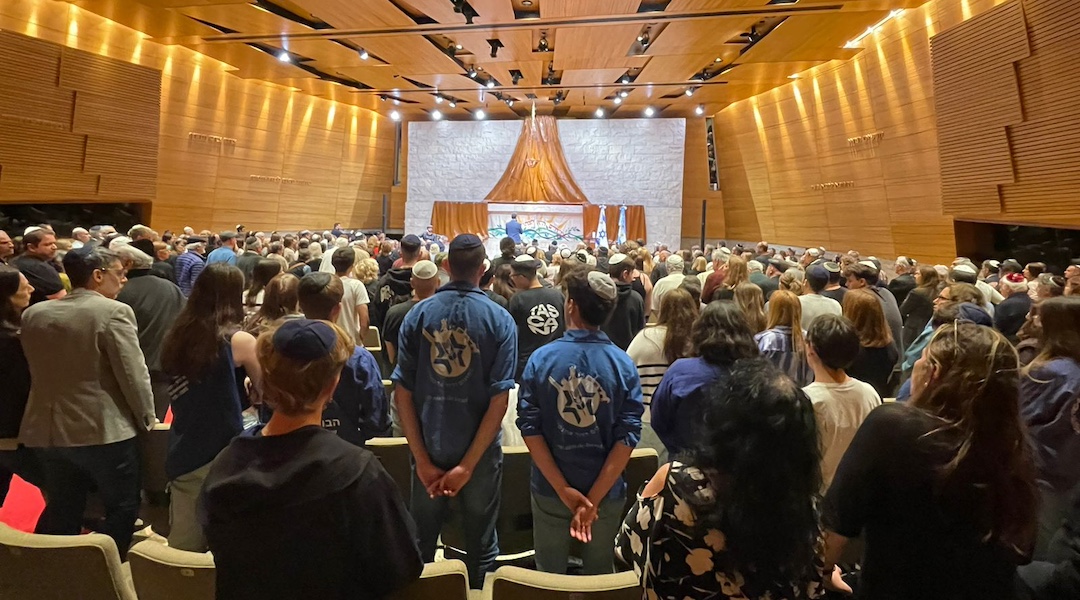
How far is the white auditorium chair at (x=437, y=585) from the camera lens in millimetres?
1522

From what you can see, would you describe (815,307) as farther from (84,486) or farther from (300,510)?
(84,486)

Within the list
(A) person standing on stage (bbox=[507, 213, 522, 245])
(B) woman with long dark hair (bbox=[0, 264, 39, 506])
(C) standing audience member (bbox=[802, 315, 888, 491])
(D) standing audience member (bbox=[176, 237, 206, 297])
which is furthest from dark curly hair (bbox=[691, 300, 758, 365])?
(A) person standing on stage (bbox=[507, 213, 522, 245])

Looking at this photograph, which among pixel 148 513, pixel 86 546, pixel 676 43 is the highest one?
pixel 676 43

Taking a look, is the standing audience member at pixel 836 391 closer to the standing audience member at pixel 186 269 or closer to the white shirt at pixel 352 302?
the white shirt at pixel 352 302

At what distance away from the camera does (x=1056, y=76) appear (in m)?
6.29

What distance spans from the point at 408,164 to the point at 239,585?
18504 millimetres

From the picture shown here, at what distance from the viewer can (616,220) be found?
17719 mm

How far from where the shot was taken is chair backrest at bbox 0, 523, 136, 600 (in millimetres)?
1618

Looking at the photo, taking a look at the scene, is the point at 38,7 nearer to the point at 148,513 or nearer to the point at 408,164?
the point at 148,513

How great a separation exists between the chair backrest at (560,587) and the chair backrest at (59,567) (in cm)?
108

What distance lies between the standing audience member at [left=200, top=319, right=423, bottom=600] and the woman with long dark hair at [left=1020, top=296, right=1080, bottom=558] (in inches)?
82.6

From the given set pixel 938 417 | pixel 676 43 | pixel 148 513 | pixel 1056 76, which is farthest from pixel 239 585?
pixel 676 43

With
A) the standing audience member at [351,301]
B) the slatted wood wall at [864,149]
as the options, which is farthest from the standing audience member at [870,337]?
the slatted wood wall at [864,149]

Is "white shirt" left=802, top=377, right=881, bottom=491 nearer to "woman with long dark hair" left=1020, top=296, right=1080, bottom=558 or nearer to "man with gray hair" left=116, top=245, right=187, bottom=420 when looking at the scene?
"woman with long dark hair" left=1020, top=296, right=1080, bottom=558
